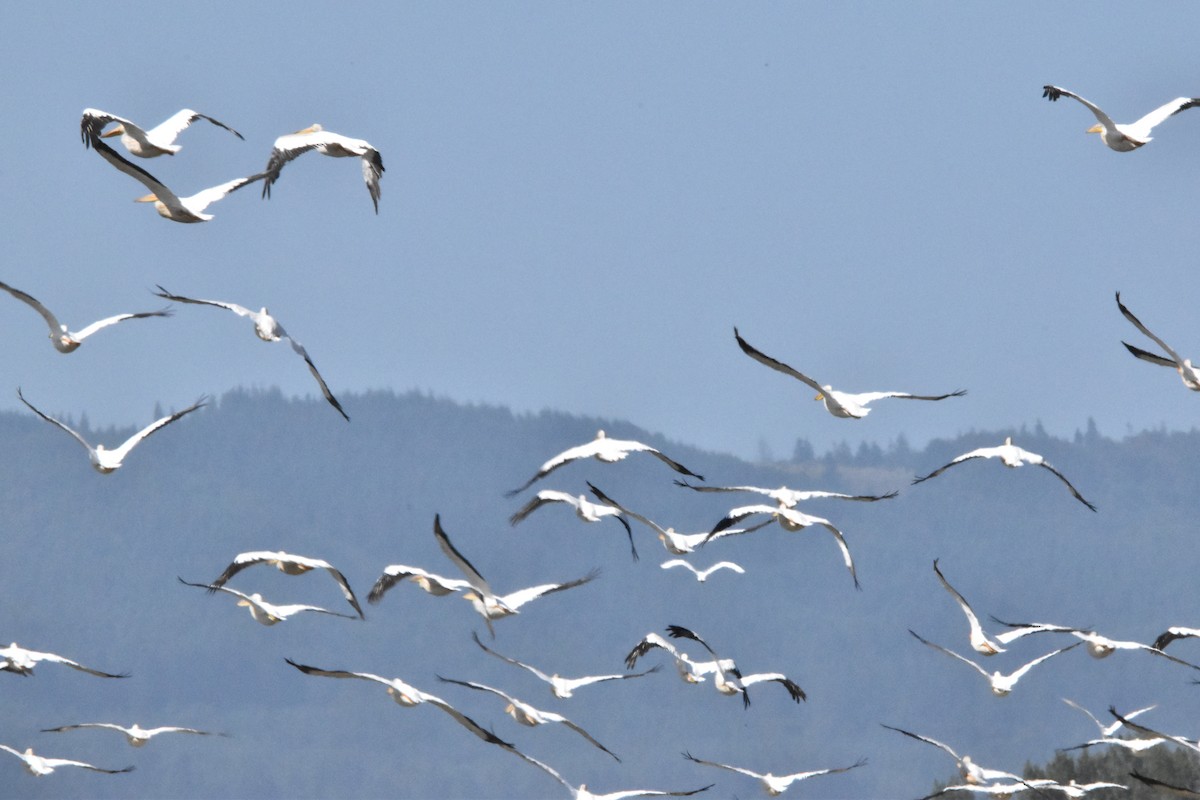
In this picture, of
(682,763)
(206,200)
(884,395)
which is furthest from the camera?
(682,763)

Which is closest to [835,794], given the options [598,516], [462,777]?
[462,777]

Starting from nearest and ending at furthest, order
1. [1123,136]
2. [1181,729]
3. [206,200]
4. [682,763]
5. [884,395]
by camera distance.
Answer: [206,200], [1123,136], [884,395], [1181,729], [682,763]

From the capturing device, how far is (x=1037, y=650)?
611 ft

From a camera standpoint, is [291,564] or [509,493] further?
[291,564]

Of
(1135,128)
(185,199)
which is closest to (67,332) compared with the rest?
(185,199)

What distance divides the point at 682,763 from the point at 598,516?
545 ft

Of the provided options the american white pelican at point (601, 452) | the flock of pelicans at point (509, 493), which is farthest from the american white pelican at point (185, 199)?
the american white pelican at point (601, 452)

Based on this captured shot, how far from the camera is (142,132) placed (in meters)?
28.0

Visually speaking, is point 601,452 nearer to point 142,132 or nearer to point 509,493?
point 509,493

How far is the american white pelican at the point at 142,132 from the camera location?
2620 cm

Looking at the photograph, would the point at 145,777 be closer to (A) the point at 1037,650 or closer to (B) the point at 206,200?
(A) the point at 1037,650

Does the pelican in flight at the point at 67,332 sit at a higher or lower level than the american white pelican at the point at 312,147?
lower

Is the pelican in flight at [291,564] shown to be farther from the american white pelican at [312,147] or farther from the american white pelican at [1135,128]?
the american white pelican at [1135,128]

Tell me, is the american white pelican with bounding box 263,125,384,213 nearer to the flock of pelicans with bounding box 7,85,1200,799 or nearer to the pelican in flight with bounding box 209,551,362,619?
the flock of pelicans with bounding box 7,85,1200,799
